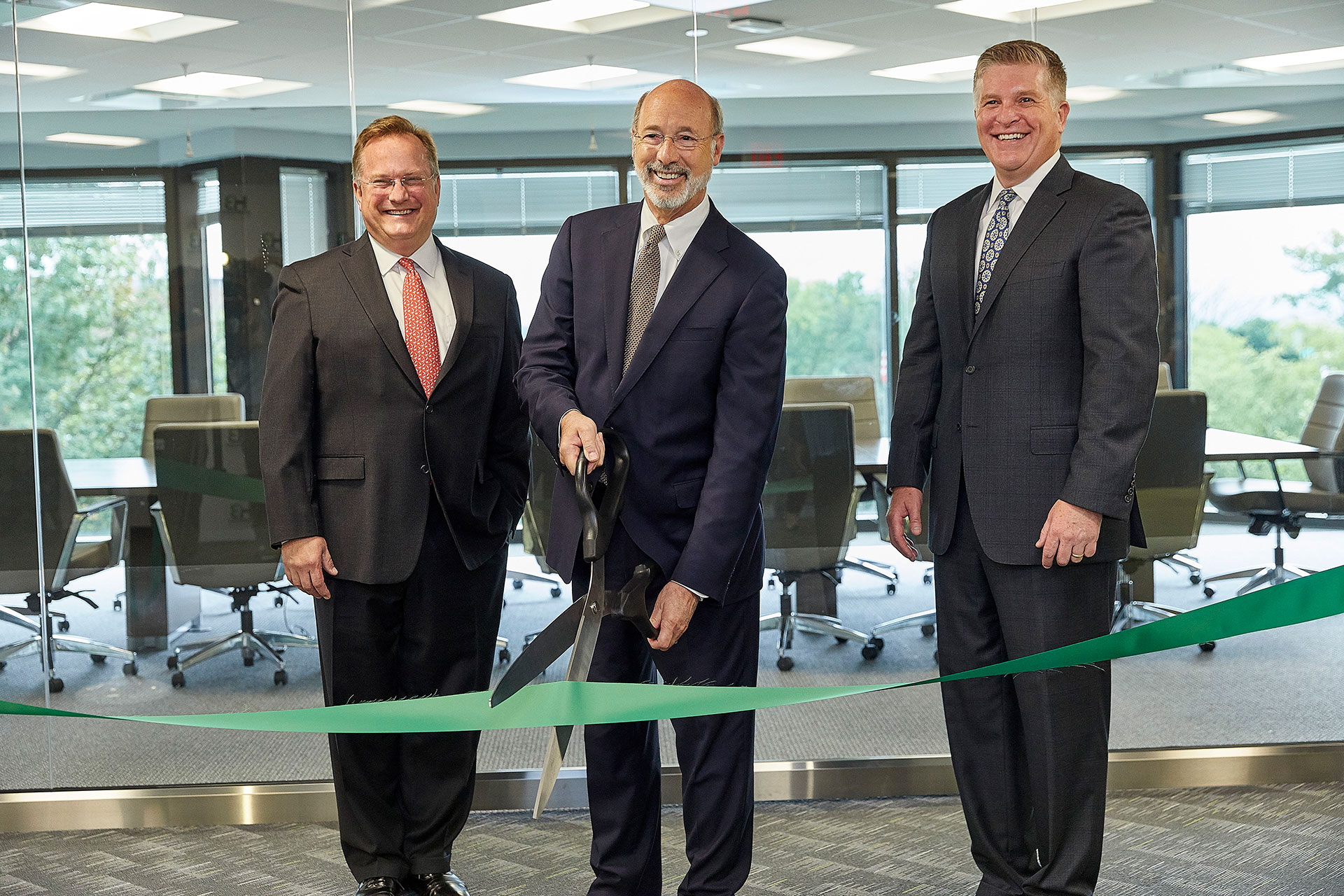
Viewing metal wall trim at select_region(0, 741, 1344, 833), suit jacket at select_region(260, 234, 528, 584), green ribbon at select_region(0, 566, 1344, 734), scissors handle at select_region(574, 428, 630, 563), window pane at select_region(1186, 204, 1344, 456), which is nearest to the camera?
green ribbon at select_region(0, 566, 1344, 734)

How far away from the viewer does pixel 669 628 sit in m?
2.00

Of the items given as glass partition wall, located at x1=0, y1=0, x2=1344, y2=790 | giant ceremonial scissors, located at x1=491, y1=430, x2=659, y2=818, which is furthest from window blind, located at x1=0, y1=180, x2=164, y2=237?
giant ceremonial scissors, located at x1=491, y1=430, x2=659, y2=818

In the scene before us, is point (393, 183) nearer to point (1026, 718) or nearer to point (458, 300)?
point (458, 300)

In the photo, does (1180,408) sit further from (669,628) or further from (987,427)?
(669,628)

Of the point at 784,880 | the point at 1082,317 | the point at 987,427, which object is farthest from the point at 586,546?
the point at 784,880

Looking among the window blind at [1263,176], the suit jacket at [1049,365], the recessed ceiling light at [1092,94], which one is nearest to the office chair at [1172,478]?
the window blind at [1263,176]

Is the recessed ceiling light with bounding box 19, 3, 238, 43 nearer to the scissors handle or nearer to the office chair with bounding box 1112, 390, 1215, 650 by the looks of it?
the scissors handle

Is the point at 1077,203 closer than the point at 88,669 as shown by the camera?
Yes

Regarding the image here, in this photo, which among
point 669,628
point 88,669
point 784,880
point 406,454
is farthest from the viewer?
point 88,669

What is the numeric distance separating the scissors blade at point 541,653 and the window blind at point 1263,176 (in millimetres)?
2406

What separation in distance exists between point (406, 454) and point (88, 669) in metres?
1.53

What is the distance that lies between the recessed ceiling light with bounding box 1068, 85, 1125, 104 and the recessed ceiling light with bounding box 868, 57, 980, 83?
0.96 ft

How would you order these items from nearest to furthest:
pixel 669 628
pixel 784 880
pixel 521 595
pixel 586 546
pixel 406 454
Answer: pixel 586 546 → pixel 669 628 → pixel 406 454 → pixel 784 880 → pixel 521 595

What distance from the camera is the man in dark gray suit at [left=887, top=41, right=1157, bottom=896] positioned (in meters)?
2.05
